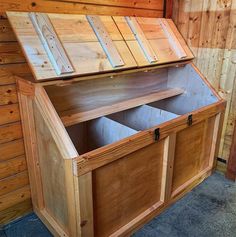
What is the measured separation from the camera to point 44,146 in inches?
57.6

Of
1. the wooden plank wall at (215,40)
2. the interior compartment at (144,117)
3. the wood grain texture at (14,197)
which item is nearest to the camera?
the wood grain texture at (14,197)

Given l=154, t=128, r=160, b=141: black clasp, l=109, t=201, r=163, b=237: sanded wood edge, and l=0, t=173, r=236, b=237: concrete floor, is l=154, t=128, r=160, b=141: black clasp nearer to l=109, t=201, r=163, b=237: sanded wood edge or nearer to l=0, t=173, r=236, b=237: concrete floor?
l=109, t=201, r=163, b=237: sanded wood edge

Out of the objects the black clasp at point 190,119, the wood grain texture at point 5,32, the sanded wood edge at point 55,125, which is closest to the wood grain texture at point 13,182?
the sanded wood edge at point 55,125

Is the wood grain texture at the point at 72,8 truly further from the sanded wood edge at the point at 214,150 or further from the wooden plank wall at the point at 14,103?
the sanded wood edge at the point at 214,150

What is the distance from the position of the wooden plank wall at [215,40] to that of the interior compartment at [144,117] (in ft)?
2.19

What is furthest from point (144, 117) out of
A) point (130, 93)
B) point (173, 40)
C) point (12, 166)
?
point (12, 166)

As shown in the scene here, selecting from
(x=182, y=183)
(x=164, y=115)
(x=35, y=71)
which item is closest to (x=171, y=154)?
(x=164, y=115)

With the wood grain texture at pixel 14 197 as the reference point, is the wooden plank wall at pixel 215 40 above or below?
above

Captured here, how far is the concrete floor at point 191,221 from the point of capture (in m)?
1.71

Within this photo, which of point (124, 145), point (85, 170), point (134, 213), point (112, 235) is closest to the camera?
point (85, 170)

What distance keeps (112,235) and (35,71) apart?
1110mm

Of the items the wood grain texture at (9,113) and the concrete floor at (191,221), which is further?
the concrete floor at (191,221)

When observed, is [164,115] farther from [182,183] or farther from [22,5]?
[22,5]

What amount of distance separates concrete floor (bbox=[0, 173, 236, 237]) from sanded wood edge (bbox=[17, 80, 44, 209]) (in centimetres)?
18
